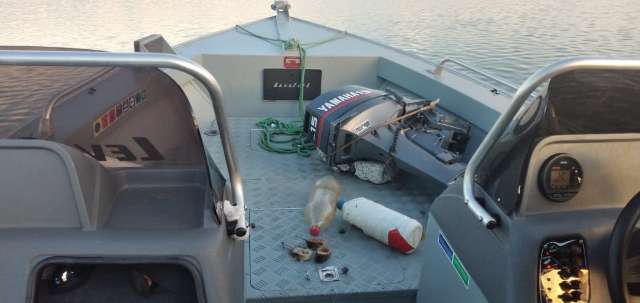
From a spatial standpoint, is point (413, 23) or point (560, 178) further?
point (413, 23)

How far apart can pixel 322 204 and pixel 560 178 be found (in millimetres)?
1923

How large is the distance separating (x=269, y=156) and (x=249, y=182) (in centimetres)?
53

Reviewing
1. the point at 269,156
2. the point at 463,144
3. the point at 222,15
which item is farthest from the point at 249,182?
the point at 222,15

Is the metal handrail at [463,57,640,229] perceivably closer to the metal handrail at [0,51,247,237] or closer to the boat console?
the boat console

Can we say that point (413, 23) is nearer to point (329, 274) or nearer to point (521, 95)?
point (329, 274)

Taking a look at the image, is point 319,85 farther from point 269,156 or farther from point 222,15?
point 222,15

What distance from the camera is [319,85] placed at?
515 cm

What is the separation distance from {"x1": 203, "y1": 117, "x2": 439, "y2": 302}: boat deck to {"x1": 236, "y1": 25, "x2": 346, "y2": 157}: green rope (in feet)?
0.31

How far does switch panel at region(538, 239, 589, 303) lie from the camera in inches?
59.2

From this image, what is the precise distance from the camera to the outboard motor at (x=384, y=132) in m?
3.46

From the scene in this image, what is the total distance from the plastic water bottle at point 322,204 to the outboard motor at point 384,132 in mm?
263

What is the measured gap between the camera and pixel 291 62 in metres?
4.97

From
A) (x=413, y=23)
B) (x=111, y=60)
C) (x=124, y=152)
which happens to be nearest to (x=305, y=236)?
(x=124, y=152)

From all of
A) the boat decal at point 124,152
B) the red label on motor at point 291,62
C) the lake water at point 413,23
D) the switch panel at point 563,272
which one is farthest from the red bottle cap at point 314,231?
the lake water at point 413,23
